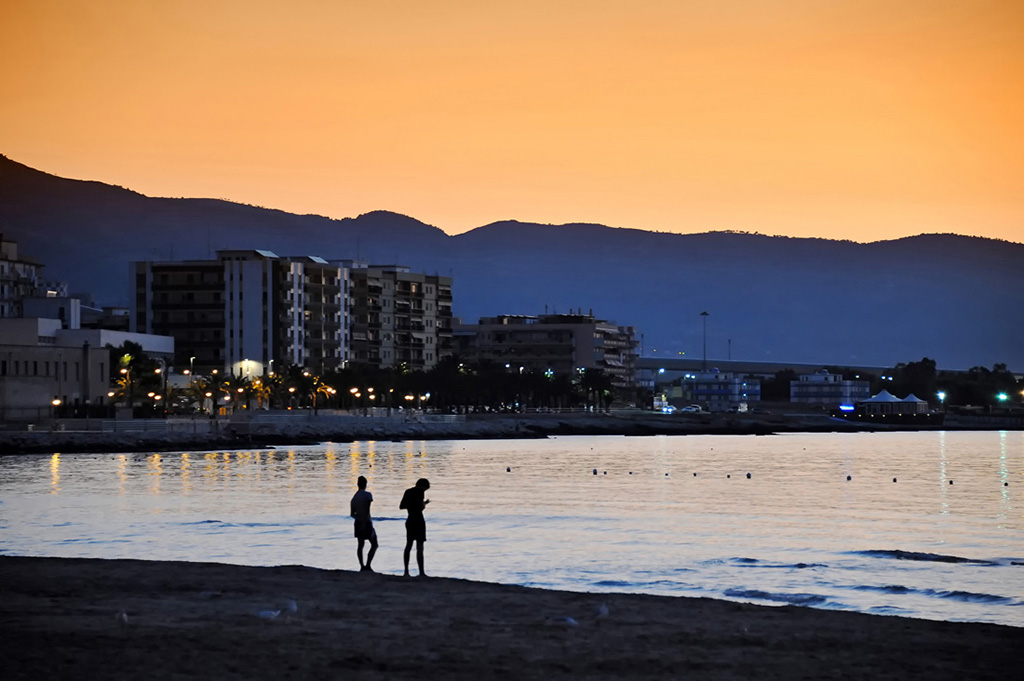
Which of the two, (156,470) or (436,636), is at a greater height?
(436,636)

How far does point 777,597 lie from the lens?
101 ft

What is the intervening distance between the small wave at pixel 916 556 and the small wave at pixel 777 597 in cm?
909

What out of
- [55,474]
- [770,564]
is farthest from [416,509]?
[55,474]

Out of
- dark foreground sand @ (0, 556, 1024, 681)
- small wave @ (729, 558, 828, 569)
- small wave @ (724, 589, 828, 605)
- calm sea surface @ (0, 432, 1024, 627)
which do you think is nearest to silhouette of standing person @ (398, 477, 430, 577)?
dark foreground sand @ (0, 556, 1024, 681)

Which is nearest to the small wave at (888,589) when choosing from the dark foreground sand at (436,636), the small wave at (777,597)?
the small wave at (777,597)

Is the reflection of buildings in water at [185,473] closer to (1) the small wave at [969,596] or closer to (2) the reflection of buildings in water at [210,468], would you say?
(2) the reflection of buildings in water at [210,468]

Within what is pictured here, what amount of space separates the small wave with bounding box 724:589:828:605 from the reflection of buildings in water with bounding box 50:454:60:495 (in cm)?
4240

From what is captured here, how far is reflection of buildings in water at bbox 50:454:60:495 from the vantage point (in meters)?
69.1

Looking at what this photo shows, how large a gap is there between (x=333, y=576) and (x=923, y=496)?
153ft

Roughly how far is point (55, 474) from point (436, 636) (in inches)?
2659

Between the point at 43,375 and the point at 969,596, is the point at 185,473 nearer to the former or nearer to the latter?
the point at 43,375

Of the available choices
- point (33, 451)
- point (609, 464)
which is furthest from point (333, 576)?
point (33, 451)

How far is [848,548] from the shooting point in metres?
42.7

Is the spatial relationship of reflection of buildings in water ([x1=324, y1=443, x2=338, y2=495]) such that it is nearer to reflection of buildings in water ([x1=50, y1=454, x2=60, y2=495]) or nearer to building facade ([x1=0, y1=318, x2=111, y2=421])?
reflection of buildings in water ([x1=50, y1=454, x2=60, y2=495])
